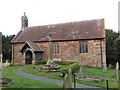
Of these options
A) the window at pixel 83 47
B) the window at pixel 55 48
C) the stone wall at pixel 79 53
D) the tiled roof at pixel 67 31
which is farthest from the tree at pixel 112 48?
the window at pixel 55 48

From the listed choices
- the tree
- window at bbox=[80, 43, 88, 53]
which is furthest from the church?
the tree

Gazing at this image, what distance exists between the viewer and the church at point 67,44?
2420 cm

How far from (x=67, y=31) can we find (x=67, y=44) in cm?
343

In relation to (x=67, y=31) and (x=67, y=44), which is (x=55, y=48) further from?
(x=67, y=31)

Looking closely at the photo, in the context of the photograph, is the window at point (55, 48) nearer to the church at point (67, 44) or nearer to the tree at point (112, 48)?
the church at point (67, 44)

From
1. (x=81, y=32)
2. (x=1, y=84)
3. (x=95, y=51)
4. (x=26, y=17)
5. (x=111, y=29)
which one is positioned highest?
(x=26, y=17)

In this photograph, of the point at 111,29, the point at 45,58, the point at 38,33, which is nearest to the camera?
the point at 45,58

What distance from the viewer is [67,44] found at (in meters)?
26.2

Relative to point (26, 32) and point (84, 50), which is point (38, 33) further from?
point (84, 50)

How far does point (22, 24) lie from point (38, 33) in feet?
23.2

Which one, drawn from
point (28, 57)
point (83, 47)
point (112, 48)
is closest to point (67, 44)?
point (83, 47)

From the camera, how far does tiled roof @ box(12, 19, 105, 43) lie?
2547 centimetres

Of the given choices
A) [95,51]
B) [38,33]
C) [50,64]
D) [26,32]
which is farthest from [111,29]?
[50,64]

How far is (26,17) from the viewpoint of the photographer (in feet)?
114
